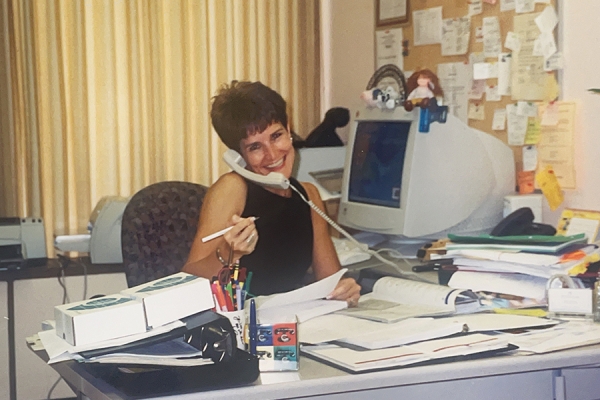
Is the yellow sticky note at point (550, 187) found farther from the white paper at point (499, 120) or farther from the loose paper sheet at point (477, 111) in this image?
the loose paper sheet at point (477, 111)

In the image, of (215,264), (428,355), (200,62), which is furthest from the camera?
(200,62)

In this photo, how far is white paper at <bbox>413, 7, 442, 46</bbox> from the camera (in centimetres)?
287

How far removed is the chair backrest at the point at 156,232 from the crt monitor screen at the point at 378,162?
2.00ft

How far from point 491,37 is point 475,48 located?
0.10m

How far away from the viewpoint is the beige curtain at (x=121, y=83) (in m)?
3.26

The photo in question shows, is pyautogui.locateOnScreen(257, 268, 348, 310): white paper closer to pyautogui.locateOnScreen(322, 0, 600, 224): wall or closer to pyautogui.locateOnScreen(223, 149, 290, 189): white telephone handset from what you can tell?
pyautogui.locateOnScreen(223, 149, 290, 189): white telephone handset

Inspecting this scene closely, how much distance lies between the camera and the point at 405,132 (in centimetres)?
247

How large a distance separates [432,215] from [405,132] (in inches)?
10.4

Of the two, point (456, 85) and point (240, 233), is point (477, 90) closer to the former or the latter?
point (456, 85)

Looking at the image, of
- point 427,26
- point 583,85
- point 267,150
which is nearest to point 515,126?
point 583,85

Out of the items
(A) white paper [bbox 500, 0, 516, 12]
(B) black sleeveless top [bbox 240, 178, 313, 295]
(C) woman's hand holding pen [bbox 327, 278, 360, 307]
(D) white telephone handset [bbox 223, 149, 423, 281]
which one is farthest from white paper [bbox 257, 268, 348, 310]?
(A) white paper [bbox 500, 0, 516, 12]

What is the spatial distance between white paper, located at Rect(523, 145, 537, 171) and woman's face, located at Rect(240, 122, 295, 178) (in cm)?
72

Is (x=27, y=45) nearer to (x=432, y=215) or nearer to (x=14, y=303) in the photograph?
(x=14, y=303)

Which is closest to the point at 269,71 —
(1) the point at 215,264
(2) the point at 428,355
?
(1) the point at 215,264
